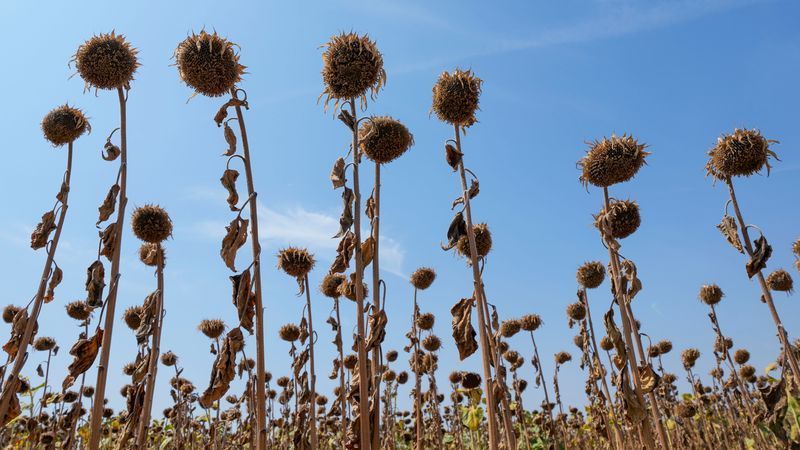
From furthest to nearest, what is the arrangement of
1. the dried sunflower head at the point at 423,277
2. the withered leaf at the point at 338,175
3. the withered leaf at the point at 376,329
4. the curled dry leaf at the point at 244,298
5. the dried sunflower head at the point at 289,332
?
1. the dried sunflower head at the point at 289,332
2. the dried sunflower head at the point at 423,277
3. the withered leaf at the point at 338,175
4. the withered leaf at the point at 376,329
5. the curled dry leaf at the point at 244,298

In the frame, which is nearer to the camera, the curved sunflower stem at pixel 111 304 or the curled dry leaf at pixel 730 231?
the curved sunflower stem at pixel 111 304

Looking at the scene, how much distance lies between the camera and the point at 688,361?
12.5 m

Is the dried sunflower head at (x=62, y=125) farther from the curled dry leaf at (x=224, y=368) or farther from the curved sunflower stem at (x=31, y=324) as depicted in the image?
the curled dry leaf at (x=224, y=368)

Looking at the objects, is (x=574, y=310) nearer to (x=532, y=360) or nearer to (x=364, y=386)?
(x=532, y=360)

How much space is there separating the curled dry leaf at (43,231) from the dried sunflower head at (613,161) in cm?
502

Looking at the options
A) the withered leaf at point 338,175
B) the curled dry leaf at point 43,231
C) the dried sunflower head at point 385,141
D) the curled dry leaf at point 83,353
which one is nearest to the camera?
the withered leaf at point 338,175

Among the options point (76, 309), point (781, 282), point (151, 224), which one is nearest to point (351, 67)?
point (151, 224)

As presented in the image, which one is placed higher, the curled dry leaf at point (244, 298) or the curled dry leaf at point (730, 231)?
the curled dry leaf at point (730, 231)

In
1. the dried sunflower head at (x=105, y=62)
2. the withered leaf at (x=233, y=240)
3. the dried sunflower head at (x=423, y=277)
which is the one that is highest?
the dried sunflower head at (x=105, y=62)

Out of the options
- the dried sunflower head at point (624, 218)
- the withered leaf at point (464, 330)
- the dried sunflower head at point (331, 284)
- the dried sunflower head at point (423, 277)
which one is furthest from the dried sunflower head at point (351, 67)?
the dried sunflower head at point (423, 277)

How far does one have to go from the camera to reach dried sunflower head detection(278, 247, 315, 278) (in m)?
6.90

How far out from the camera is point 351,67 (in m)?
3.74

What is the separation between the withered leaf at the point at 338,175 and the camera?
348 cm

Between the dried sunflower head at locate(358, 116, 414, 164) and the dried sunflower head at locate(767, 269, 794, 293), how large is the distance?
8.26 metres
